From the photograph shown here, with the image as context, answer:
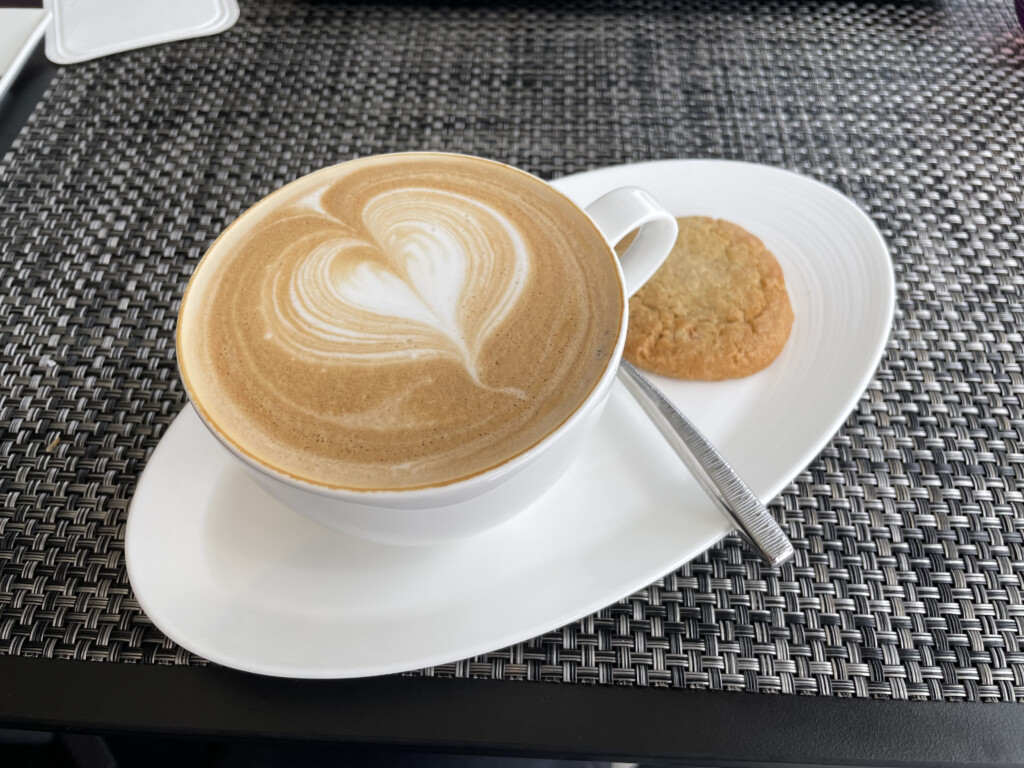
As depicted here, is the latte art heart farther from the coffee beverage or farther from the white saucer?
the white saucer

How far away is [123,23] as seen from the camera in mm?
1175

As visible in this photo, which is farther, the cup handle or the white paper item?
the white paper item

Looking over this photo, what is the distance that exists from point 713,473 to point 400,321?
0.88 ft

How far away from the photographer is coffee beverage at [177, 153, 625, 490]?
51 cm

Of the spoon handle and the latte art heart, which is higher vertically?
the latte art heart

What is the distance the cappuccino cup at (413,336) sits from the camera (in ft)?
1.66

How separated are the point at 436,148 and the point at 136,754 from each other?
0.78 metres

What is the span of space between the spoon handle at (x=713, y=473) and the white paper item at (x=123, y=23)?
3.01 feet

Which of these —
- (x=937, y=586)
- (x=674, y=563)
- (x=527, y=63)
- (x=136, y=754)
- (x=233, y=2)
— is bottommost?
(x=136, y=754)

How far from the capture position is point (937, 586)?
2.08ft

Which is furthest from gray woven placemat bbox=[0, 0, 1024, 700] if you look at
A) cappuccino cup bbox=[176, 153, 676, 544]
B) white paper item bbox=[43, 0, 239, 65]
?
cappuccino cup bbox=[176, 153, 676, 544]

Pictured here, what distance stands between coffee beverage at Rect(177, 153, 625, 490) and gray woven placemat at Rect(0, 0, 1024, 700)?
0.66 ft

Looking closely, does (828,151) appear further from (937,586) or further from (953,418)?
(937,586)

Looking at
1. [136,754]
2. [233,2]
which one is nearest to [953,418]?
[136,754]
